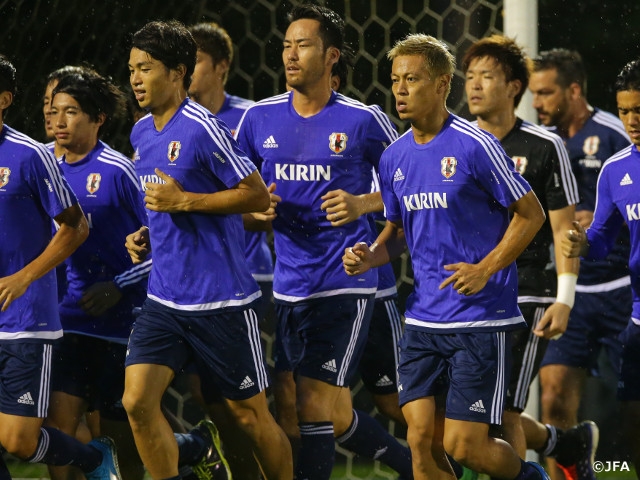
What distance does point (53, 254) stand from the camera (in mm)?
5824

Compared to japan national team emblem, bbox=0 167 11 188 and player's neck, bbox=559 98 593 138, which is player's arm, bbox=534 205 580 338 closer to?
player's neck, bbox=559 98 593 138

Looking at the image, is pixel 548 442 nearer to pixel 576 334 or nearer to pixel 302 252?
pixel 576 334

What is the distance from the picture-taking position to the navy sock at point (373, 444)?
639cm

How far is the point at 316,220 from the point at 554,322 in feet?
3.46

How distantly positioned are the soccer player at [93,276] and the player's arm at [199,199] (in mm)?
871

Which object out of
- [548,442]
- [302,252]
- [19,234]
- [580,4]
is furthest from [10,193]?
[580,4]

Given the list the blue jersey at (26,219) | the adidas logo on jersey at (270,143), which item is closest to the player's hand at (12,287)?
the blue jersey at (26,219)

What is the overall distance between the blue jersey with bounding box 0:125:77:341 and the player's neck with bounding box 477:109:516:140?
1804 millimetres

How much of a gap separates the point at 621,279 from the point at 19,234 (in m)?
2.85

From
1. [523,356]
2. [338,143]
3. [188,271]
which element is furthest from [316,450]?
[338,143]

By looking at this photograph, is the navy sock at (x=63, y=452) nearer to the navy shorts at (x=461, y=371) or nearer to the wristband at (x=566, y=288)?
the navy shorts at (x=461, y=371)

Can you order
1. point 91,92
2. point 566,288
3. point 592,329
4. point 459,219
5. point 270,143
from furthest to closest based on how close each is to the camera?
point 592,329 < point 91,92 < point 270,143 < point 566,288 < point 459,219

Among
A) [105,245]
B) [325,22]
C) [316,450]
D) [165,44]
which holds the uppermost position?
[325,22]

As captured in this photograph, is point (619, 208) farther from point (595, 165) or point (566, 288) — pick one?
point (595, 165)
